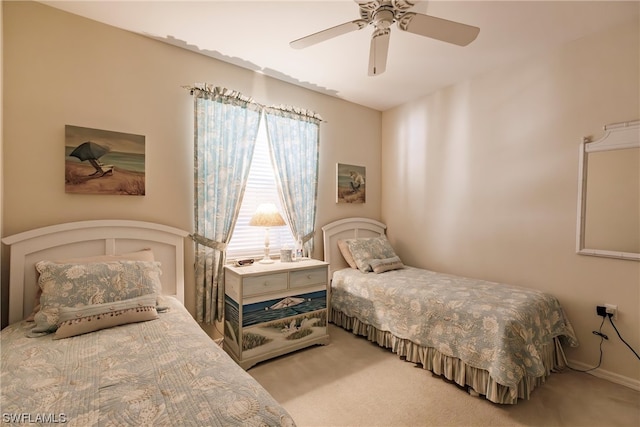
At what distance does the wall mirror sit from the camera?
7.23ft

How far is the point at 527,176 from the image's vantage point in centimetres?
276

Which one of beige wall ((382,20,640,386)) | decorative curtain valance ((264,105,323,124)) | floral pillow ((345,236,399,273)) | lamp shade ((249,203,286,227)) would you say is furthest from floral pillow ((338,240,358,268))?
decorative curtain valance ((264,105,323,124))

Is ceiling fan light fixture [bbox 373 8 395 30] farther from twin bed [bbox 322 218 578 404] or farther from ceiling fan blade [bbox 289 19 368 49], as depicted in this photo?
twin bed [bbox 322 218 578 404]

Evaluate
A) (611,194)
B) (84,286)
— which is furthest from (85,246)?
(611,194)

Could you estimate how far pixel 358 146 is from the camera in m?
3.88

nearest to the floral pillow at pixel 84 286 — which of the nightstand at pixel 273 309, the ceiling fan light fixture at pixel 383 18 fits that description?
the nightstand at pixel 273 309

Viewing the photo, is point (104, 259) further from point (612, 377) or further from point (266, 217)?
point (612, 377)

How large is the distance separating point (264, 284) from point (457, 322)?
1560 millimetres

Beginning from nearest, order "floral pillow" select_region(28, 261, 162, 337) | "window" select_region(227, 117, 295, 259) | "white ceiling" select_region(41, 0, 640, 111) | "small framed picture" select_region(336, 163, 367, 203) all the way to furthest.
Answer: "floral pillow" select_region(28, 261, 162, 337), "white ceiling" select_region(41, 0, 640, 111), "window" select_region(227, 117, 295, 259), "small framed picture" select_region(336, 163, 367, 203)

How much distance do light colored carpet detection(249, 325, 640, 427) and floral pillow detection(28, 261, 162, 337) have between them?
1.19m

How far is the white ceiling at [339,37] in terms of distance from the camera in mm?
2053

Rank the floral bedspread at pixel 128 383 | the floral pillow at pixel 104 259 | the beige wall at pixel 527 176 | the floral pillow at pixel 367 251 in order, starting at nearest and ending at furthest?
the floral bedspread at pixel 128 383 < the floral pillow at pixel 104 259 < the beige wall at pixel 527 176 < the floral pillow at pixel 367 251

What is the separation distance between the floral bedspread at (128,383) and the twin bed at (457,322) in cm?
163

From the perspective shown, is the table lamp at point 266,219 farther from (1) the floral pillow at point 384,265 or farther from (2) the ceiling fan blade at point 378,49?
(2) the ceiling fan blade at point 378,49
